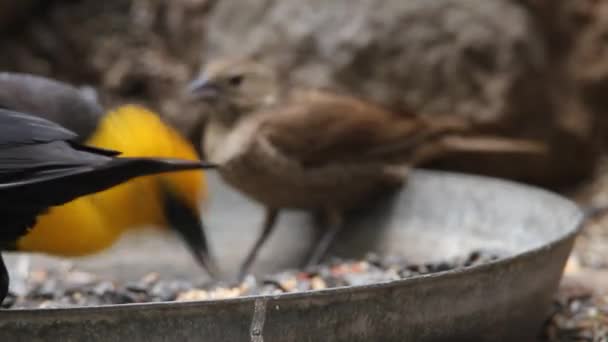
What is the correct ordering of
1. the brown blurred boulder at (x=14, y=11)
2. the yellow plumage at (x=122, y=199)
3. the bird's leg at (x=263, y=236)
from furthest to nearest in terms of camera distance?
the brown blurred boulder at (x=14, y=11) → the bird's leg at (x=263, y=236) → the yellow plumage at (x=122, y=199)

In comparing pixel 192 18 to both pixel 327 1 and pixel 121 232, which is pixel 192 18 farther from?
pixel 121 232

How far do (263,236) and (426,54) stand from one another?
1.05 meters

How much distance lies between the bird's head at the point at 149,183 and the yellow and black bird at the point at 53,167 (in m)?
0.61

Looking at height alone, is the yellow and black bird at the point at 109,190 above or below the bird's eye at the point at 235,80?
below

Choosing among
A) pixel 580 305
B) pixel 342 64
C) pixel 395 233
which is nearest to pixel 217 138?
pixel 395 233

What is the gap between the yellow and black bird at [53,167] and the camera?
1550 mm

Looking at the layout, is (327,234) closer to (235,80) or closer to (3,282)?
(235,80)

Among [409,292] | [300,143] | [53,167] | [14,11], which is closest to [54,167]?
[53,167]

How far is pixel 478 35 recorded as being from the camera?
3.63m

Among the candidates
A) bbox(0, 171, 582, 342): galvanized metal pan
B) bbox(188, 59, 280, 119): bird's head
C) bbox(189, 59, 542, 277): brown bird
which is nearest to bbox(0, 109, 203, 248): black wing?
bbox(0, 171, 582, 342): galvanized metal pan

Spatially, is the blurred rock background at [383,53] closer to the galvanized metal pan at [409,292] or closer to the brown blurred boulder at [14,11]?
the brown blurred boulder at [14,11]

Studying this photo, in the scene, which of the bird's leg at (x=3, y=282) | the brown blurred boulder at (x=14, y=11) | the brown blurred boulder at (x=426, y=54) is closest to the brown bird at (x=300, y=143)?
the brown blurred boulder at (x=426, y=54)

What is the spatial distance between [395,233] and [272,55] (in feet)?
3.52

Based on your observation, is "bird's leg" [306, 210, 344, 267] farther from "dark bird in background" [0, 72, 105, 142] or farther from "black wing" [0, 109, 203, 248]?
"black wing" [0, 109, 203, 248]
